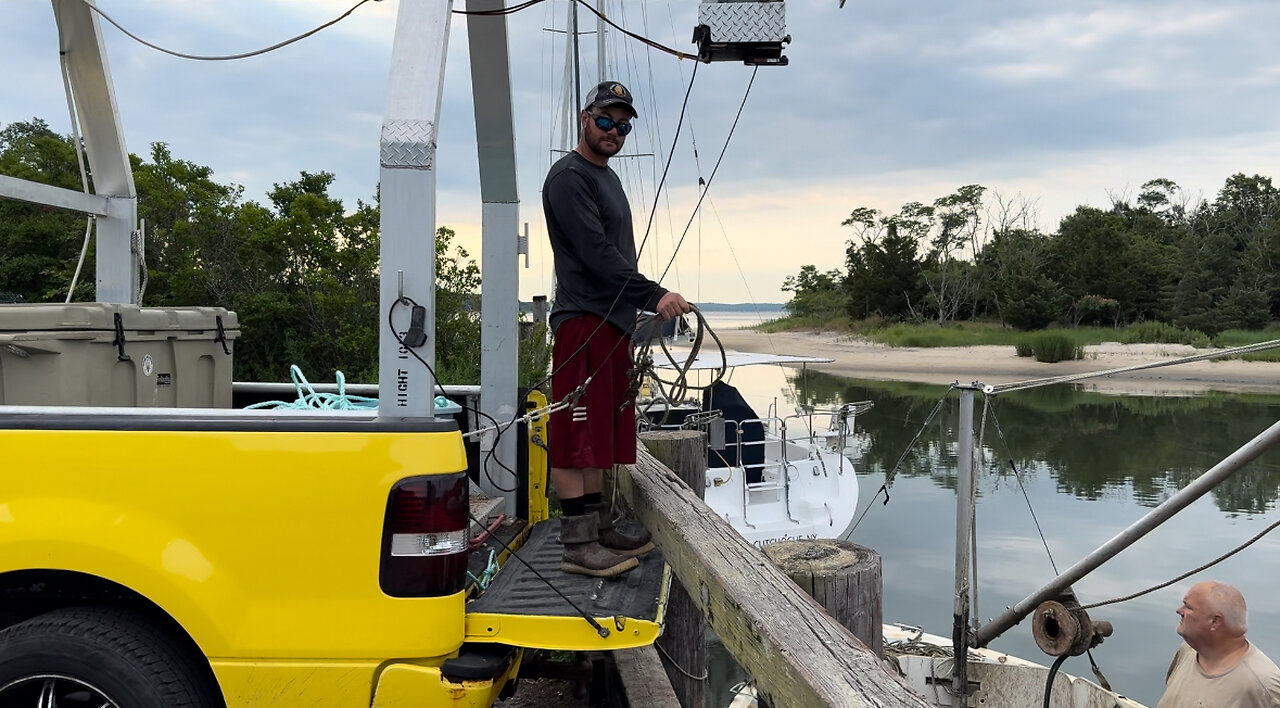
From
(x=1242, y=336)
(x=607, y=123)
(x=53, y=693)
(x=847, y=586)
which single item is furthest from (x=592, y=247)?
(x=1242, y=336)

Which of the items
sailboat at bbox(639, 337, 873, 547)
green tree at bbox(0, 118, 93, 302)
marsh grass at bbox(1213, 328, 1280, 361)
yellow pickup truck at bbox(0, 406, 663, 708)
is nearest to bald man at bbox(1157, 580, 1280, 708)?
yellow pickup truck at bbox(0, 406, 663, 708)

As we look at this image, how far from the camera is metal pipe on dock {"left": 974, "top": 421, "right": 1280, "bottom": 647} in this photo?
3.76 meters

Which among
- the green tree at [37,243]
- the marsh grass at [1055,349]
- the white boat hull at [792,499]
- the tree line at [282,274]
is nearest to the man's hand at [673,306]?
the tree line at [282,274]

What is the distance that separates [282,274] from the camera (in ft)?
39.5

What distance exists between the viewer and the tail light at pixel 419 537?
8.07 ft

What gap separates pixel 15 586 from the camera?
257cm

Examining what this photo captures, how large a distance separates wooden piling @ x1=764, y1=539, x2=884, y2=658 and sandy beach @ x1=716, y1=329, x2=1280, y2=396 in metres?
26.0

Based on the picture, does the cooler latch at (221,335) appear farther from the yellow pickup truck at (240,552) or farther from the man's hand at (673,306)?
the man's hand at (673,306)

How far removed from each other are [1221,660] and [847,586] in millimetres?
1798

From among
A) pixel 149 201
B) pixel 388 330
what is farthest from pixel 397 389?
pixel 149 201

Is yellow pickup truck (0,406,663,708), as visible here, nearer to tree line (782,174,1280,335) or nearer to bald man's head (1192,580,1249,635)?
bald man's head (1192,580,1249,635)

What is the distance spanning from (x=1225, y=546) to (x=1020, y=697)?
1066 centimetres

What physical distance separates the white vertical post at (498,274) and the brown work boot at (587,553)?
2.90 feet

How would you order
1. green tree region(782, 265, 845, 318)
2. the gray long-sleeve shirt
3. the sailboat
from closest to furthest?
1. the gray long-sleeve shirt
2. the sailboat
3. green tree region(782, 265, 845, 318)
